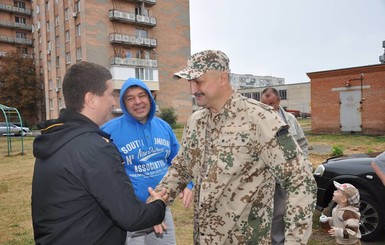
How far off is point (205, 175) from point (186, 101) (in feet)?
128

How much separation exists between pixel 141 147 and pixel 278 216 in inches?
86.5

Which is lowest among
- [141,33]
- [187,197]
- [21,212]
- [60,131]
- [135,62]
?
[21,212]

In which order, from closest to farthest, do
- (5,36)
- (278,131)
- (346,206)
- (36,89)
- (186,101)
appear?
(278,131) < (346,206) < (186,101) < (36,89) < (5,36)

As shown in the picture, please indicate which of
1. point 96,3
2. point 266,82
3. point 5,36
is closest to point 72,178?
point 96,3

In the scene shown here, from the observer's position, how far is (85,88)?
192cm

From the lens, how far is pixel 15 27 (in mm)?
47969

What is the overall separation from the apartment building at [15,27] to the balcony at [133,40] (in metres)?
21.5

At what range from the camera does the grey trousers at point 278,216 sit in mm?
4176

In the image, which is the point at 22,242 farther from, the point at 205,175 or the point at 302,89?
the point at 302,89

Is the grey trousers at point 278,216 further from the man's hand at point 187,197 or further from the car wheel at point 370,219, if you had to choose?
the man's hand at point 187,197

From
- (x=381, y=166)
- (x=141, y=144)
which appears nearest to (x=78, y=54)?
(x=141, y=144)

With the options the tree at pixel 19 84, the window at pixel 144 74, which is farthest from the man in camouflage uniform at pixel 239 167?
the tree at pixel 19 84

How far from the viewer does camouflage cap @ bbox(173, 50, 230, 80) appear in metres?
2.20

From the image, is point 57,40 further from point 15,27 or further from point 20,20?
point 20,20
